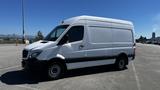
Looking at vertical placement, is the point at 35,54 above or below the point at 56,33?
below

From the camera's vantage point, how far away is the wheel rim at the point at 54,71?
29.2ft

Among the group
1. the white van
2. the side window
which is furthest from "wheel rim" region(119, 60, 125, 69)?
the side window

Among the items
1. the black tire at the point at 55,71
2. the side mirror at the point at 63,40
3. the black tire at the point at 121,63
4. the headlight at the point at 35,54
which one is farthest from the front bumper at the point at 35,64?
the black tire at the point at 121,63

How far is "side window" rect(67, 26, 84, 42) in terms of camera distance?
9558 millimetres

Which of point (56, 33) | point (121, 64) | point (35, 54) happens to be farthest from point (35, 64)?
point (121, 64)

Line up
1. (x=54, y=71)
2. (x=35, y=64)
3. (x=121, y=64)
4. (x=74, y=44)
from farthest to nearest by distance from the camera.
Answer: (x=121, y=64), (x=74, y=44), (x=54, y=71), (x=35, y=64)

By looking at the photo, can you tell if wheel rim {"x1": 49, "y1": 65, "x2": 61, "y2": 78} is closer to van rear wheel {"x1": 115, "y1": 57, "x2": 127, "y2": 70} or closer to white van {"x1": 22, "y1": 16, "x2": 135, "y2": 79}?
white van {"x1": 22, "y1": 16, "x2": 135, "y2": 79}

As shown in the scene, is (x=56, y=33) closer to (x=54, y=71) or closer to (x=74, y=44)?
(x=74, y=44)

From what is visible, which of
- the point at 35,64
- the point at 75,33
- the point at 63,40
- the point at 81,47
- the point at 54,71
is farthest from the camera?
the point at 81,47

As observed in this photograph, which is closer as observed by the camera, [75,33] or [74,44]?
[74,44]

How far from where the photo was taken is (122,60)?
12.3m

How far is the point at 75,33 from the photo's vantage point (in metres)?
9.74

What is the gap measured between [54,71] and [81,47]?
5.48ft

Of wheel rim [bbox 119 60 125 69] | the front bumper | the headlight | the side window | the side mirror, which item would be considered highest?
the side window
